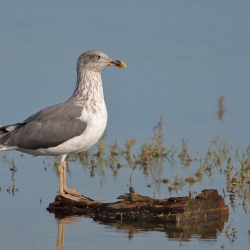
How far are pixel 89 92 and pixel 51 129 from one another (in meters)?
0.70

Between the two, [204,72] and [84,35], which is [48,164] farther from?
[84,35]

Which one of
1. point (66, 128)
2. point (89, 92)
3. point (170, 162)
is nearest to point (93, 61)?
point (89, 92)

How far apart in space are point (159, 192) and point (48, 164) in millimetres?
2422

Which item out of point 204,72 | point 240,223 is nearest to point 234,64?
point 204,72

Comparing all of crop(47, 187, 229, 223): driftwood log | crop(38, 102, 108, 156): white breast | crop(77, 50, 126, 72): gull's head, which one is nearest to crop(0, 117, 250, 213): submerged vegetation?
crop(38, 102, 108, 156): white breast

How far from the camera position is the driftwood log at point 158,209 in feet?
31.3

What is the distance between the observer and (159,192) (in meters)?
11.2

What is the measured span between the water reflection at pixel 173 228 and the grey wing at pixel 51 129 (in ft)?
3.64

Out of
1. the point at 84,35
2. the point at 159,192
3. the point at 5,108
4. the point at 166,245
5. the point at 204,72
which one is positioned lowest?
the point at 166,245

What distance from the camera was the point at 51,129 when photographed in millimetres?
10508

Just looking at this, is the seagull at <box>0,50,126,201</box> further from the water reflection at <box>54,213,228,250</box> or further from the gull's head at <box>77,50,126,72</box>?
the water reflection at <box>54,213,228,250</box>

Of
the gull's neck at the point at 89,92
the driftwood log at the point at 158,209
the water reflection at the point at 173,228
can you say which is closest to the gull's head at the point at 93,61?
the gull's neck at the point at 89,92

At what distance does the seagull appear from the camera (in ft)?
34.0

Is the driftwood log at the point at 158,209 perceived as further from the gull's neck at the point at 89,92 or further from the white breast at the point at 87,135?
the gull's neck at the point at 89,92
